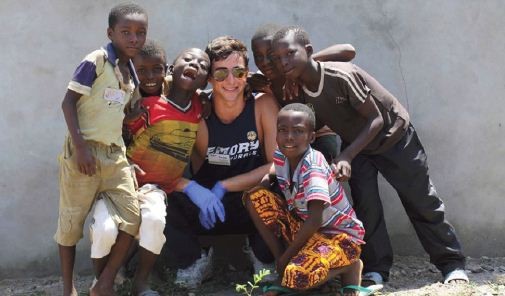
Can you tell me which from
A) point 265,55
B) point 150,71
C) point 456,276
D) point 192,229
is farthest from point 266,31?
point 456,276

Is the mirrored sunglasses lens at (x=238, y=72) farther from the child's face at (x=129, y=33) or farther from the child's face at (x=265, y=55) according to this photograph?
the child's face at (x=129, y=33)

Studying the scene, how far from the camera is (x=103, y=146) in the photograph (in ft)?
11.9

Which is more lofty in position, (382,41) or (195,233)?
(382,41)

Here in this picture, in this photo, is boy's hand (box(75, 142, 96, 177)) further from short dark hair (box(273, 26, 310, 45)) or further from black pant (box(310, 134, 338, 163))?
black pant (box(310, 134, 338, 163))

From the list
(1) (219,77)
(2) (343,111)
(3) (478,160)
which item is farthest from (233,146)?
(3) (478,160)

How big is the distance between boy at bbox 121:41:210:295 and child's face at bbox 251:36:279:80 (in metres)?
0.28

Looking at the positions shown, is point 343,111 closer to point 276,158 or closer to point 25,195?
point 276,158

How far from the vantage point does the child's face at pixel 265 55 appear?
13.2ft

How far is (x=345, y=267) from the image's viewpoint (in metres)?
3.73

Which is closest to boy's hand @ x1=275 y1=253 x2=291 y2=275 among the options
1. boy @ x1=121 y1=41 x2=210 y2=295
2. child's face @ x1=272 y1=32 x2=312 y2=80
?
boy @ x1=121 y1=41 x2=210 y2=295

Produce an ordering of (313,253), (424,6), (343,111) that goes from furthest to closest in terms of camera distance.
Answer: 1. (424,6)
2. (343,111)
3. (313,253)

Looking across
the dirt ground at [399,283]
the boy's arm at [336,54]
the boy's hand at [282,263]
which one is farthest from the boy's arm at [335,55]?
the dirt ground at [399,283]

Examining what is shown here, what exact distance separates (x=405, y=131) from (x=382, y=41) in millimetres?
684

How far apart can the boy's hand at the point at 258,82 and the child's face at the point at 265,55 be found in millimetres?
102
